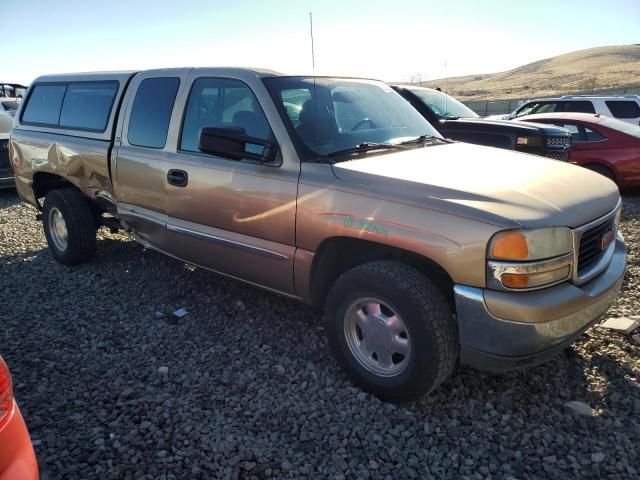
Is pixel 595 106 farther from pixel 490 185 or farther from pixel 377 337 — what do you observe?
pixel 377 337

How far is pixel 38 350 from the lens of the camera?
366 centimetres

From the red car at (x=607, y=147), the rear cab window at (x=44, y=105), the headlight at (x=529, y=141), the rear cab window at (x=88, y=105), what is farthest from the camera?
the red car at (x=607, y=147)

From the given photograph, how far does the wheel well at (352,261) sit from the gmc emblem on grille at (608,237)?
0.97m

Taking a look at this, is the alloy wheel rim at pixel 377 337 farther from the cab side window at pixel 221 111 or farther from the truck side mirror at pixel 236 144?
the cab side window at pixel 221 111

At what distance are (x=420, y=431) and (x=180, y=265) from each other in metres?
3.34

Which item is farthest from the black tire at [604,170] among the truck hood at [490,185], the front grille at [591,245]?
the front grille at [591,245]

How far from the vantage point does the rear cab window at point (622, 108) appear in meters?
12.1

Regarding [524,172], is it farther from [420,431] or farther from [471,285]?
[420,431]

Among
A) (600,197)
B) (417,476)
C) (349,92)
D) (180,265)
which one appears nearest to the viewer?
(417,476)

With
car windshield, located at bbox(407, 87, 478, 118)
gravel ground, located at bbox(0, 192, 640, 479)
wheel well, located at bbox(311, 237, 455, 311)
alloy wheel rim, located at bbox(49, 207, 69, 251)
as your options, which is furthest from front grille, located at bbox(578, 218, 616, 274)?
car windshield, located at bbox(407, 87, 478, 118)

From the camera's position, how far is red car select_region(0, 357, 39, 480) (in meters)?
1.69

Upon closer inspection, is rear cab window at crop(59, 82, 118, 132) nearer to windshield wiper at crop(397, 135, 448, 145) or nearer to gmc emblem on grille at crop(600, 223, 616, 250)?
windshield wiper at crop(397, 135, 448, 145)

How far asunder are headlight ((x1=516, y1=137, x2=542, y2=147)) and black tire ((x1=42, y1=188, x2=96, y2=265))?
5.61 m

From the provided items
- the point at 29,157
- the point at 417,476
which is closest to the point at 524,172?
the point at 417,476
